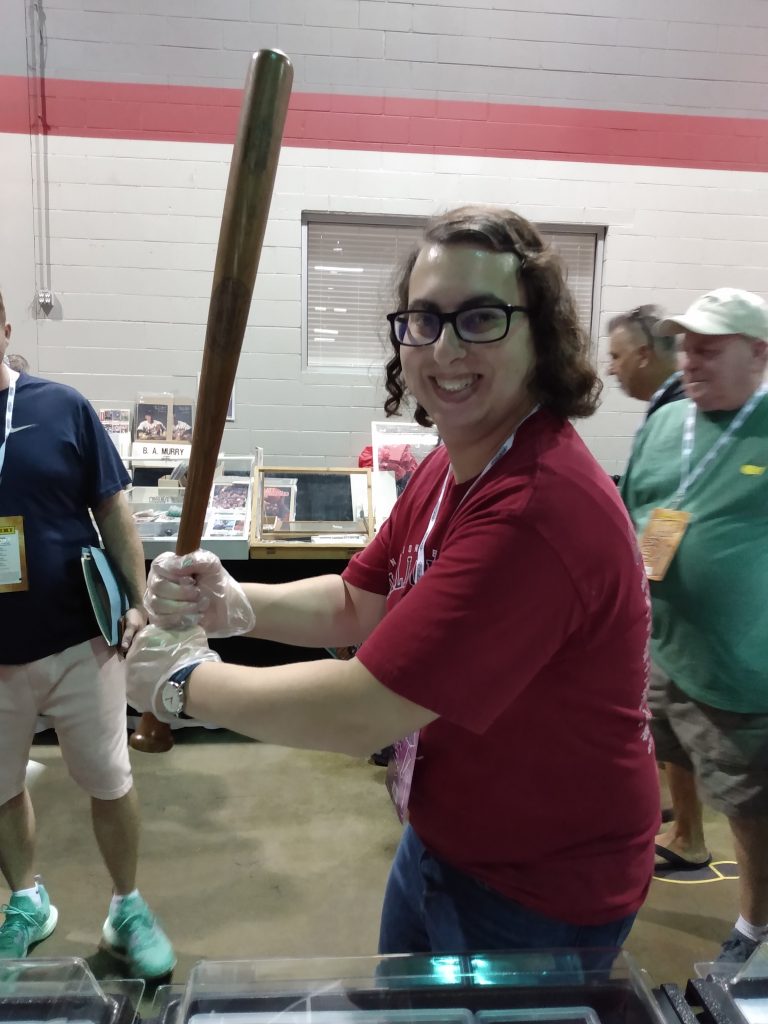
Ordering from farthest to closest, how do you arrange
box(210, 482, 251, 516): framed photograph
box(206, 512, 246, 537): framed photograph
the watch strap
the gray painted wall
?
the gray painted wall < box(210, 482, 251, 516): framed photograph < box(206, 512, 246, 537): framed photograph < the watch strap

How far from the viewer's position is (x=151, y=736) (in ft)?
4.19

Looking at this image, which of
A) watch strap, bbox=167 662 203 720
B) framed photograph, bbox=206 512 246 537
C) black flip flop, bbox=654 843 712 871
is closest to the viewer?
watch strap, bbox=167 662 203 720

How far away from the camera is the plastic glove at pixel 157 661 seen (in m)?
1.05

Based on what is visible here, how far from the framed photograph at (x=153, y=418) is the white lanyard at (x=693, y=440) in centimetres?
274

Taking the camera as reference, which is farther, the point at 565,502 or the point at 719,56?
the point at 719,56

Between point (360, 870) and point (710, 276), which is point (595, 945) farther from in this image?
point (710, 276)

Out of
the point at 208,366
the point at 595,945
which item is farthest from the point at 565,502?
the point at 595,945

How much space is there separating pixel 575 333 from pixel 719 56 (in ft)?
14.1

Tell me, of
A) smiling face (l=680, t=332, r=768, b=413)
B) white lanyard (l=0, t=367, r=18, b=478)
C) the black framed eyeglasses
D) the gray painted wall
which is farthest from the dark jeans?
the gray painted wall

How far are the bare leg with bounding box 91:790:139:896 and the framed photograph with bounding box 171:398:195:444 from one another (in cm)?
227

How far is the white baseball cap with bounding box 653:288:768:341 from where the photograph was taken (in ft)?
6.70

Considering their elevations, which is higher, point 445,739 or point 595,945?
point 445,739

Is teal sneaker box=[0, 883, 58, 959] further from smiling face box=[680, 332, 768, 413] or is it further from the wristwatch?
smiling face box=[680, 332, 768, 413]

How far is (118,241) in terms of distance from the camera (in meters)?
4.06
